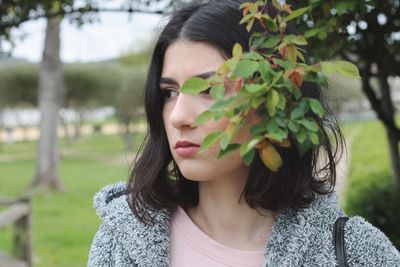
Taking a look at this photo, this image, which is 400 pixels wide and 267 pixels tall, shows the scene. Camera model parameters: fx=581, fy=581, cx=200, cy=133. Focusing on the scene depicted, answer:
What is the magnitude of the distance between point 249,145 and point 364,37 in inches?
108

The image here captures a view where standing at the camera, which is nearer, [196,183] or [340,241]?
→ [340,241]

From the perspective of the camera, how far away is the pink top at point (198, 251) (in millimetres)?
1362

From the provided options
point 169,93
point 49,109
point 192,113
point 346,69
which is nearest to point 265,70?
point 346,69

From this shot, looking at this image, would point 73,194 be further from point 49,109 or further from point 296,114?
point 296,114

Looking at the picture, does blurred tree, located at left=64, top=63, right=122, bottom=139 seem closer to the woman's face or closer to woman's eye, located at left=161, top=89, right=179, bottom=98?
woman's eye, located at left=161, top=89, right=179, bottom=98

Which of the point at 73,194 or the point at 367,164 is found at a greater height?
the point at 367,164

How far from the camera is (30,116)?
38781 millimetres

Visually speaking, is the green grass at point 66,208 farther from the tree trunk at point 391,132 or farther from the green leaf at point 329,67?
the tree trunk at point 391,132

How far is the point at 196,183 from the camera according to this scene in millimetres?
1541

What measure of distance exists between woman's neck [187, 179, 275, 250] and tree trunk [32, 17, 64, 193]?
1126cm

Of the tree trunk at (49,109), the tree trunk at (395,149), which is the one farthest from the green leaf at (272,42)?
the tree trunk at (49,109)

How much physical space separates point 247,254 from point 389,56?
7.60 feet

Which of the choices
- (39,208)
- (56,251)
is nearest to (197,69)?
(56,251)

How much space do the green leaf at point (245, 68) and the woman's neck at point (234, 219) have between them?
21.3 inches
